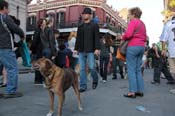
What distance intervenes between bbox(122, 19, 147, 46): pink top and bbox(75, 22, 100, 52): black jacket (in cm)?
114

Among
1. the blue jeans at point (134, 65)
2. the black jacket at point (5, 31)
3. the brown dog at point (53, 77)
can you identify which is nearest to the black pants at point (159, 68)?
the blue jeans at point (134, 65)

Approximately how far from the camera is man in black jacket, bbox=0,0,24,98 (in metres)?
7.68

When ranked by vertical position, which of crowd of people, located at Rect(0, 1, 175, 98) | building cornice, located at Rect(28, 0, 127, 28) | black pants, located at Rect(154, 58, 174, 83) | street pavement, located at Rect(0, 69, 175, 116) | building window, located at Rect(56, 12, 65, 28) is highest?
building cornice, located at Rect(28, 0, 127, 28)

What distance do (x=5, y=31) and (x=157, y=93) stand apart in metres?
4.30

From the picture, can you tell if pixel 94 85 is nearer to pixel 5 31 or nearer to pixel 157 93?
pixel 157 93

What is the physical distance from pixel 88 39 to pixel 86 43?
12 centimetres

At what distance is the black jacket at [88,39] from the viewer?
9.18 meters

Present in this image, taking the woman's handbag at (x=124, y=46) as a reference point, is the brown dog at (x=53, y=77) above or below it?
below

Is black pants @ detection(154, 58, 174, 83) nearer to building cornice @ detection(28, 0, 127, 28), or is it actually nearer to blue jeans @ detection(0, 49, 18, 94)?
blue jeans @ detection(0, 49, 18, 94)

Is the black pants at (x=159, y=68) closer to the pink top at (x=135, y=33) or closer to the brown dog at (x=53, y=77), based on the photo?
the pink top at (x=135, y=33)

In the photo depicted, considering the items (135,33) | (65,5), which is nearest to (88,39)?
(135,33)

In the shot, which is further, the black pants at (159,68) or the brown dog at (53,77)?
the black pants at (159,68)

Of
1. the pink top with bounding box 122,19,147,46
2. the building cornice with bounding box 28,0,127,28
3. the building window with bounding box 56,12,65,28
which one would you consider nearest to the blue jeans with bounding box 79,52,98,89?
the pink top with bounding box 122,19,147,46

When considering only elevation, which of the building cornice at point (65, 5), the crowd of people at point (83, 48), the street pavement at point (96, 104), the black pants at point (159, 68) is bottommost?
the street pavement at point (96, 104)
